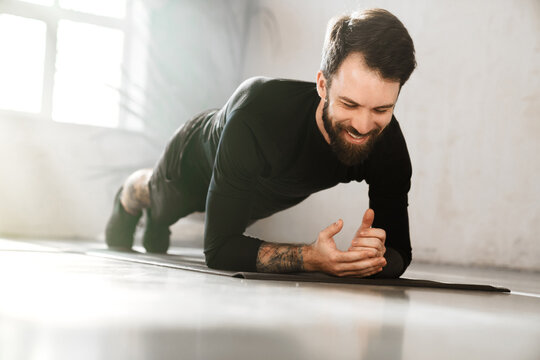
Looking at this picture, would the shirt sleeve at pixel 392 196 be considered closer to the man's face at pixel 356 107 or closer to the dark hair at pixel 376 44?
Answer: the man's face at pixel 356 107

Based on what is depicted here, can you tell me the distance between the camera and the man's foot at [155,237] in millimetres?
3046

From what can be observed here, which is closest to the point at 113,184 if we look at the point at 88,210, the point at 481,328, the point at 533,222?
the point at 88,210

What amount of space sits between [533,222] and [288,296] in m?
2.62

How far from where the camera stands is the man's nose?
69.8 inches

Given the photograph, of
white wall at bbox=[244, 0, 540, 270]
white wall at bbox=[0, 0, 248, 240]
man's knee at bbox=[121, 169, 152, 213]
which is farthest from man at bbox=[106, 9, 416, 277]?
white wall at bbox=[0, 0, 248, 240]

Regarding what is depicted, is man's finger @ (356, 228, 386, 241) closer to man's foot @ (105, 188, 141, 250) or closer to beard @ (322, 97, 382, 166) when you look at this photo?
beard @ (322, 97, 382, 166)

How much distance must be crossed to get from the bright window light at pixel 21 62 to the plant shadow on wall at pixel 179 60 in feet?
2.12

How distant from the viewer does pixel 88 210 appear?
5.20 metres

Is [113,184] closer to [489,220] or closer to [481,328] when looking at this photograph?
[489,220]

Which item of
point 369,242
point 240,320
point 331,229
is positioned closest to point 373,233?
point 369,242

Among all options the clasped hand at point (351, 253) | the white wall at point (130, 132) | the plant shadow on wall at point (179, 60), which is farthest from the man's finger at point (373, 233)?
the plant shadow on wall at point (179, 60)

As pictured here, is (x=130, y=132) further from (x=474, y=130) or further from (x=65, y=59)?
(x=474, y=130)

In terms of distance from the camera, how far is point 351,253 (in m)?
1.75

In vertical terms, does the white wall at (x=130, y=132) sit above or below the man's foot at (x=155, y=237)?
above
